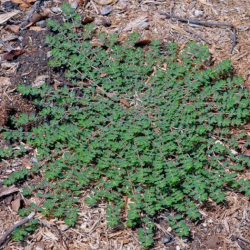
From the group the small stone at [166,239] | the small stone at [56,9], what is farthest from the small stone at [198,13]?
the small stone at [166,239]

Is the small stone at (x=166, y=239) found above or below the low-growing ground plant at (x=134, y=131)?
below

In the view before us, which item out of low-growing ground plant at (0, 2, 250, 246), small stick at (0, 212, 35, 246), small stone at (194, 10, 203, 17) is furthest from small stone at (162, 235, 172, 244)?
small stone at (194, 10, 203, 17)

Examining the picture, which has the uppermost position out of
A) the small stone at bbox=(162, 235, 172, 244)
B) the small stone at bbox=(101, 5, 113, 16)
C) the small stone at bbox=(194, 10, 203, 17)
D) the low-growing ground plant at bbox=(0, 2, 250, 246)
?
the small stone at bbox=(101, 5, 113, 16)

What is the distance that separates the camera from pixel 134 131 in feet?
11.9

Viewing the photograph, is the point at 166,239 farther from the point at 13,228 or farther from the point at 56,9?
the point at 56,9

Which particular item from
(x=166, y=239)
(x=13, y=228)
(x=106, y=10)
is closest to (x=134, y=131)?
(x=166, y=239)

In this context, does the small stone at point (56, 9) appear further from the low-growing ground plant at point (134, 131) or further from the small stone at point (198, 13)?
the small stone at point (198, 13)

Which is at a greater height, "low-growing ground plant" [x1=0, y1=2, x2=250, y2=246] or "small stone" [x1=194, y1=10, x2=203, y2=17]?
"small stone" [x1=194, y1=10, x2=203, y2=17]

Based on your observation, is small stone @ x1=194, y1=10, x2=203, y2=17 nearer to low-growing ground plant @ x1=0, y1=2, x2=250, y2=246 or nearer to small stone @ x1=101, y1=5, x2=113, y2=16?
low-growing ground plant @ x1=0, y1=2, x2=250, y2=246

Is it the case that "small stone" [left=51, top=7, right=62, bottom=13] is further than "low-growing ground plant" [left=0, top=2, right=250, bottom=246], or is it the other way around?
"small stone" [left=51, top=7, right=62, bottom=13]

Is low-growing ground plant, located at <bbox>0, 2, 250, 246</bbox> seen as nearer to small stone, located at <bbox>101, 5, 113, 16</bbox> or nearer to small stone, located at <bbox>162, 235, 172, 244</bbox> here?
small stone, located at <bbox>162, 235, 172, 244</bbox>

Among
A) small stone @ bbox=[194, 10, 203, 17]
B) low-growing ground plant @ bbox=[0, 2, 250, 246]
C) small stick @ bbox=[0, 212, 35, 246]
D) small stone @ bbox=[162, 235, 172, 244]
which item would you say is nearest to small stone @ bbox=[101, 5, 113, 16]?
low-growing ground plant @ bbox=[0, 2, 250, 246]

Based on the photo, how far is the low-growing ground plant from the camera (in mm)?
3535

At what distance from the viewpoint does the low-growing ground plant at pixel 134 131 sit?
3.54 m
